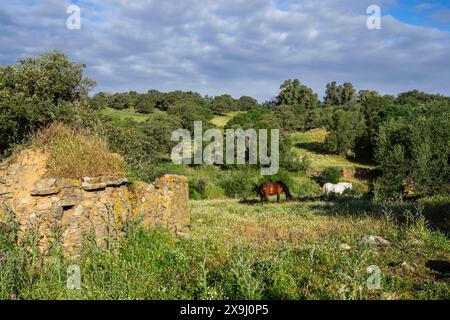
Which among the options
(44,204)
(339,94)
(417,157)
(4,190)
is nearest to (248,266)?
(44,204)

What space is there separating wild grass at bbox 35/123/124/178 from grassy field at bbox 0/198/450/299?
1.83 meters

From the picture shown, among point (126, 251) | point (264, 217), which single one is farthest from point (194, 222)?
point (126, 251)

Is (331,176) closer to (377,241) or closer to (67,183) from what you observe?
(377,241)

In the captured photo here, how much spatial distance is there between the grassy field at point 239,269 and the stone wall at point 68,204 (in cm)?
53

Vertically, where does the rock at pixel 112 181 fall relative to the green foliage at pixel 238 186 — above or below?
above

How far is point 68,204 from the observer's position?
8789 mm

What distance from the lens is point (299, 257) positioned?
8.91m

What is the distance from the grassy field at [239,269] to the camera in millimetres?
6445

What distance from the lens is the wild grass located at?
9.33m

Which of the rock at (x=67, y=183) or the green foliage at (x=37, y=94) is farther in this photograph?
the green foliage at (x=37, y=94)

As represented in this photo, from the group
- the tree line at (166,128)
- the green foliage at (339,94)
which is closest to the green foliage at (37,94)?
the tree line at (166,128)

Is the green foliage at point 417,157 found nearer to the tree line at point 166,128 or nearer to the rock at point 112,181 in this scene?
the tree line at point 166,128

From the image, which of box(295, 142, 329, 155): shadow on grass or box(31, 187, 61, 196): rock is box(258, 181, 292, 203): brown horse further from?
box(295, 142, 329, 155): shadow on grass

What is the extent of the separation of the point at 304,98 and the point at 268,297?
112 metres
